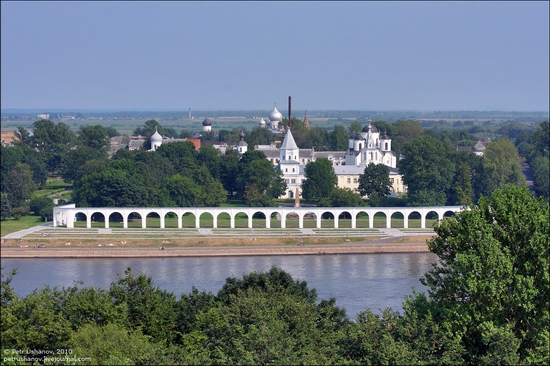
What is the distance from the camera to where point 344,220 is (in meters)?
41.1

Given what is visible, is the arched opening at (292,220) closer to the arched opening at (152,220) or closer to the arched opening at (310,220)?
the arched opening at (310,220)

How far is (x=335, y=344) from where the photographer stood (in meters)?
15.6

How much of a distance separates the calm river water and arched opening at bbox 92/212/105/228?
7.55 metres

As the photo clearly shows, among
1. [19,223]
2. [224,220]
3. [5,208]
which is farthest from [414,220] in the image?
[5,208]

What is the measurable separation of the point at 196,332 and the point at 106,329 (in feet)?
6.01

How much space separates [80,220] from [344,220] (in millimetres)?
11785

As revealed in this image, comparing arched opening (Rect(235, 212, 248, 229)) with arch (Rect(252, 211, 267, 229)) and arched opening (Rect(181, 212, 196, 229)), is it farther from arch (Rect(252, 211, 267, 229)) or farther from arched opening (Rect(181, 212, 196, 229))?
arched opening (Rect(181, 212, 196, 229))

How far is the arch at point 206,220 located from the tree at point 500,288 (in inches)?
952

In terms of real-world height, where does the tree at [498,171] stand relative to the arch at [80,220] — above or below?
above

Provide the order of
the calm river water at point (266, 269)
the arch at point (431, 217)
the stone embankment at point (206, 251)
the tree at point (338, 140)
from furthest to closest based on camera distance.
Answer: the tree at point (338, 140), the arch at point (431, 217), the stone embankment at point (206, 251), the calm river water at point (266, 269)

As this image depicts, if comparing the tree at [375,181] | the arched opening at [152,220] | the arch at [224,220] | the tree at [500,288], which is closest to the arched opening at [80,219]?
the arched opening at [152,220]

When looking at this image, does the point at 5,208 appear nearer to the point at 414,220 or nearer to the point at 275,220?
the point at 275,220

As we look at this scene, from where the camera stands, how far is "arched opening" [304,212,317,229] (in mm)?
40031

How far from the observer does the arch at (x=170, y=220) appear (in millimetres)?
39531
